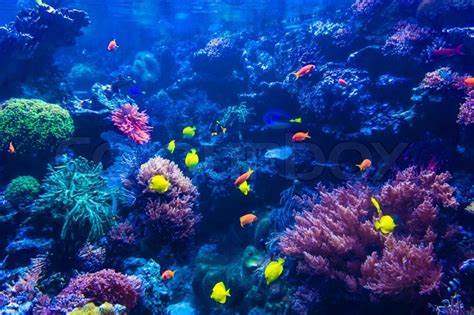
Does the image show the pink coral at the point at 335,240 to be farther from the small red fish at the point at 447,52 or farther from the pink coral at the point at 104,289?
the small red fish at the point at 447,52

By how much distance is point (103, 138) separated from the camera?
23.7 feet

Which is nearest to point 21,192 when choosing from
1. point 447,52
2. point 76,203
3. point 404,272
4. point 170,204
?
point 76,203

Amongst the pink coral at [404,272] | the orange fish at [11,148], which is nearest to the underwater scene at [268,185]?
the pink coral at [404,272]

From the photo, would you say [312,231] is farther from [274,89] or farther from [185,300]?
[274,89]

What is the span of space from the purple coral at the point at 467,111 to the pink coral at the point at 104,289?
220 inches

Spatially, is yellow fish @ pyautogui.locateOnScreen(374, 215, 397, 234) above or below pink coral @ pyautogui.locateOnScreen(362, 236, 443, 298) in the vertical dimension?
above

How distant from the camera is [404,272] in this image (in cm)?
374

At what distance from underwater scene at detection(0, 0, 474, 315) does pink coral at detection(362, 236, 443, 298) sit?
0.02m

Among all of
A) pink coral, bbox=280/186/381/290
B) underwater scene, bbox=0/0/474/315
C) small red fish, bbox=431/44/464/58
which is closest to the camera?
underwater scene, bbox=0/0/474/315

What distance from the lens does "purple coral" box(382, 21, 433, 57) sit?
7.20 metres

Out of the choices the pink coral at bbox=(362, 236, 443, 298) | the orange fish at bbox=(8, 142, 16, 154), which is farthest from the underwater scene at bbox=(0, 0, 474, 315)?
the orange fish at bbox=(8, 142, 16, 154)

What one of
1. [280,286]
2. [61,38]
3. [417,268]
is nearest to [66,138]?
[61,38]

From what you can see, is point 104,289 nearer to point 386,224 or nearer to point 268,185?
point 386,224

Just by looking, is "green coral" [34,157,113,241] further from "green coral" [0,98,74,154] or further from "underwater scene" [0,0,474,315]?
"green coral" [0,98,74,154]
